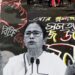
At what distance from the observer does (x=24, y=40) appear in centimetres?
235

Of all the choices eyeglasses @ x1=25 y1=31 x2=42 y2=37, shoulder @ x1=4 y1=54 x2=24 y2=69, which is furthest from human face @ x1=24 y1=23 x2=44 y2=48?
shoulder @ x1=4 y1=54 x2=24 y2=69

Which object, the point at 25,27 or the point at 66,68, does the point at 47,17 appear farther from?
the point at 66,68

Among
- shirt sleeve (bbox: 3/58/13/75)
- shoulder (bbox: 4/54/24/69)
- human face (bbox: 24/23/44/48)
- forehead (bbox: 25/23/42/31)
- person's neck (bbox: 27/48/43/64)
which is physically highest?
forehead (bbox: 25/23/42/31)

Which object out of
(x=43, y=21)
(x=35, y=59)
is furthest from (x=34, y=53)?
(x=43, y=21)

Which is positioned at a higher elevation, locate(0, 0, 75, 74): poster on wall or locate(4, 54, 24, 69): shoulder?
locate(0, 0, 75, 74): poster on wall

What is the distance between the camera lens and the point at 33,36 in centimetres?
231

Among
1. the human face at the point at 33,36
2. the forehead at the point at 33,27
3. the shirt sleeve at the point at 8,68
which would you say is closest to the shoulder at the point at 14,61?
the shirt sleeve at the point at 8,68

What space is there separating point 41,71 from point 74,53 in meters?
Result: 0.29

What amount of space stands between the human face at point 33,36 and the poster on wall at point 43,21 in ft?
0.12

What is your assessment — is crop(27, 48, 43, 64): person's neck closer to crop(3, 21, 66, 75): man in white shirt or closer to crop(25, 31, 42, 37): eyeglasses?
crop(3, 21, 66, 75): man in white shirt

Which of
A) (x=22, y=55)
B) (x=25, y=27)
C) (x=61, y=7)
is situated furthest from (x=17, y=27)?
(x=61, y=7)

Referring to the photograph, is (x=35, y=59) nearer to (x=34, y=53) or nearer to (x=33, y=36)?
(x=34, y=53)

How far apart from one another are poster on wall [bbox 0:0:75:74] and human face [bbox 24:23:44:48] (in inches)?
1.4

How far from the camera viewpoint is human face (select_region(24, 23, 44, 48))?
7.58 feet
